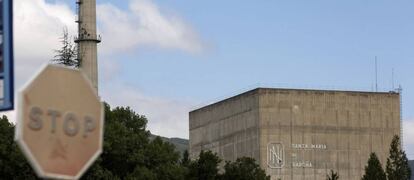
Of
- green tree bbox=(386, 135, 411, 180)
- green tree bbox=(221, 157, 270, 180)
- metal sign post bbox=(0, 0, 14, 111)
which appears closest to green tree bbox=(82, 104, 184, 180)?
green tree bbox=(221, 157, 270, 180)

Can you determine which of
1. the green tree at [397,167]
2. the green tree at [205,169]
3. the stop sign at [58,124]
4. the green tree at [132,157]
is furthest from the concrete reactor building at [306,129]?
the stop sign at [58,124]

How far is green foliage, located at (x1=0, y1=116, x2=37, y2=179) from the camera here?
72562mm

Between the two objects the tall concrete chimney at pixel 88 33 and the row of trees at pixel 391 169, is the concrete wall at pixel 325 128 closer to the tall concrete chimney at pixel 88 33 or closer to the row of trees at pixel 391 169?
the tall concrete chimney at pixel 88 33

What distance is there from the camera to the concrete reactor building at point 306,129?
512ft

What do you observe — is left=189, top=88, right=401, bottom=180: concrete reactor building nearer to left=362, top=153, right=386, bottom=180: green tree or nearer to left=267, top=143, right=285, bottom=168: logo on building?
left=267, top=143, right=285, bottom=168: logo on building

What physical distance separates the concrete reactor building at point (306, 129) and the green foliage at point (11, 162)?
8160 centimetres

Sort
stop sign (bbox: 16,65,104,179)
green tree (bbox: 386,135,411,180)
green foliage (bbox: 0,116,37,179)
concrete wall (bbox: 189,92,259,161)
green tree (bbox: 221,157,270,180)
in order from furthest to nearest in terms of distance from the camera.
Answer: concrete wall (bbox: 189,92,259,161), green tree (bbox: 386,135,411,180), green tree (bbox: 221,157,270,180), green foliage (bbox: 0,116,37,179), stop sign (bbox: 16,65,104,179)

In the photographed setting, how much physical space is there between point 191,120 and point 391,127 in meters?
31.1

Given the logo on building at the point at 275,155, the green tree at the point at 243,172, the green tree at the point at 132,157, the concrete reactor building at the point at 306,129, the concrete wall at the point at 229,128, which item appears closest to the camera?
the green tree at the point at 132,157

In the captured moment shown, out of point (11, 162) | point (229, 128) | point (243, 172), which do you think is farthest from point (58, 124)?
point (229, 128)

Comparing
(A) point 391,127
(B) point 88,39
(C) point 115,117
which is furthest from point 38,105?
(A) point 391,127

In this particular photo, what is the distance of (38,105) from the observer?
36.0 feet

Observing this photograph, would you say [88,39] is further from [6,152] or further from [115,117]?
[6,152]

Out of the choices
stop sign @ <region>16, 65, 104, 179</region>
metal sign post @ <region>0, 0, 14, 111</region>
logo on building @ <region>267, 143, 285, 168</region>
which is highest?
logo on building @ <region>267, 143, 285, 168</region>
